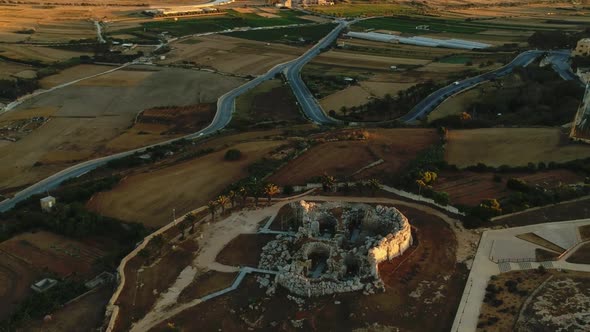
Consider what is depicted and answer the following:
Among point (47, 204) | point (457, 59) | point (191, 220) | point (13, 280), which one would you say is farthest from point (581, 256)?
point (457, 59)

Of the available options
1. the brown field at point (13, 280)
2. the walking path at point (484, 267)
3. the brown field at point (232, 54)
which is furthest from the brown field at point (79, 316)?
the brown field at point (232, 54)

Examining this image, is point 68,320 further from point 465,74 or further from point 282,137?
point 465,74

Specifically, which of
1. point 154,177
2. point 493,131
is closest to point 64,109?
point 154,177

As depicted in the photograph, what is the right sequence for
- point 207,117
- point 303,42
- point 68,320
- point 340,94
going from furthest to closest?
point 303,42 → point 340,94 → point 207,117 → point 68,320

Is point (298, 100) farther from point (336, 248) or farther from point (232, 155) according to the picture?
point (336, 248)

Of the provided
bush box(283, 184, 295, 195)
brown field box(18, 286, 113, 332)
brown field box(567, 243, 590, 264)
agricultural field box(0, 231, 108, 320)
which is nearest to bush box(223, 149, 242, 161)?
bush box(283, 184, 295, 195)

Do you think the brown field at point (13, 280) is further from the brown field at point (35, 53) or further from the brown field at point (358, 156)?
the brown field at point (35, 53)

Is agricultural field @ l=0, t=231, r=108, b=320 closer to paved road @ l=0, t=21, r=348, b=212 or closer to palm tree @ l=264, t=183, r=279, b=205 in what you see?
paved road @ l=0, t=21, r=348, b=212
